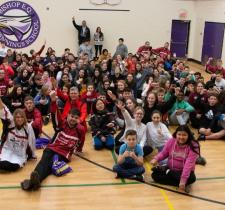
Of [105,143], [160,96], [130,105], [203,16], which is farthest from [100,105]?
[203,16]

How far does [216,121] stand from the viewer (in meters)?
5.98

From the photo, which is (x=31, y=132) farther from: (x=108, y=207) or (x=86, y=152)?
(x=108, y=207)

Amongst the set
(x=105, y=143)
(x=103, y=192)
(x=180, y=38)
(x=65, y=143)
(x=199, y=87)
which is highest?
(x=180, y=38)

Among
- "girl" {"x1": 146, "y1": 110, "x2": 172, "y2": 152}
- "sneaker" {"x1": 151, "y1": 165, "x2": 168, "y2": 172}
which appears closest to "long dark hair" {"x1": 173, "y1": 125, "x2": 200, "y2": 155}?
"sneaker" {"x1": 151, "y1": 165, "x2": 168, "y2": 172}

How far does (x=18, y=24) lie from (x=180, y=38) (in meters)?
7.01

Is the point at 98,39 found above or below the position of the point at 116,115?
above

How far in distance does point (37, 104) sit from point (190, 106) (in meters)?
2.90

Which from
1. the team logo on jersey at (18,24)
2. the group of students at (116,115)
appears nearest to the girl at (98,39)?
the team logo on jersey at (18,24)

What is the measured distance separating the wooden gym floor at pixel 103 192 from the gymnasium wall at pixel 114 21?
10419mm

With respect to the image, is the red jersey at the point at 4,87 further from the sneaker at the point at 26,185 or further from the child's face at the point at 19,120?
the sneaker at the point at 26,185

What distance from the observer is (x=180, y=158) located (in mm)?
4051

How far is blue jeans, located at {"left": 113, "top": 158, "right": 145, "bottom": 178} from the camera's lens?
167 inches

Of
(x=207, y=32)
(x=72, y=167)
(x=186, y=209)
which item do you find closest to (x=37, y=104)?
(x=72, y=167)

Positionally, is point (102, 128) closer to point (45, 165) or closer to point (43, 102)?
point (45, 165)
